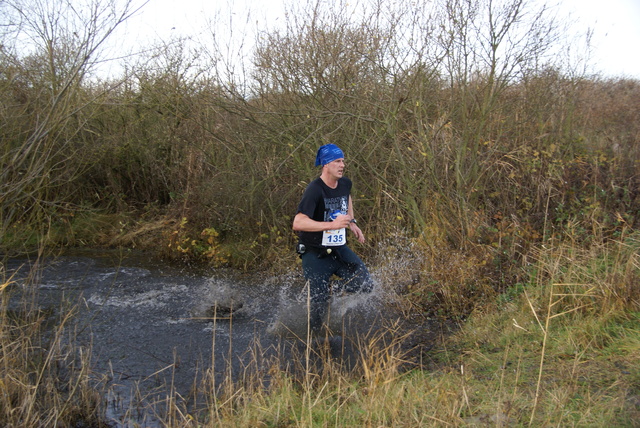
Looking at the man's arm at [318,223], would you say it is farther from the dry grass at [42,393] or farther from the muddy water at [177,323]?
the dry grass at [42,393]

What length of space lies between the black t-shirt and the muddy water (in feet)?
3.00

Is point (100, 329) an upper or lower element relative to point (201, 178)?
lower

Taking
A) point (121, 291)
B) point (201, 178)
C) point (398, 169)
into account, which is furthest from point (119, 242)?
point (398, 169)

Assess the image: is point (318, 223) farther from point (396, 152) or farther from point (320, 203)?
point (396, 152)

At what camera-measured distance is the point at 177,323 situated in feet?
20.2

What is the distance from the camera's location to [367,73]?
797cm

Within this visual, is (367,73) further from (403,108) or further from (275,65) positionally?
(275,65)

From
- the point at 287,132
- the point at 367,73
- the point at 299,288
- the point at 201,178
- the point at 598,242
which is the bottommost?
the point at 299,288

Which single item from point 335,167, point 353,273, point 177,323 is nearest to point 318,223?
point 335,167

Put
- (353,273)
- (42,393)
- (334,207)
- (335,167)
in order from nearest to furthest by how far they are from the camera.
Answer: (42,393) → (335,167) → (334,207) → (353,273)

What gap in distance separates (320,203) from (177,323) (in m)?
2.47

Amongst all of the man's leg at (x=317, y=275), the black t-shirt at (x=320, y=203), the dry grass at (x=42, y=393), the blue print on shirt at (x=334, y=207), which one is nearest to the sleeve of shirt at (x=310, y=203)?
the black t-shirt at (x=320, y=203)

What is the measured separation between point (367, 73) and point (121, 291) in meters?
4.72

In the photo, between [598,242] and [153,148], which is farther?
[153,148]
